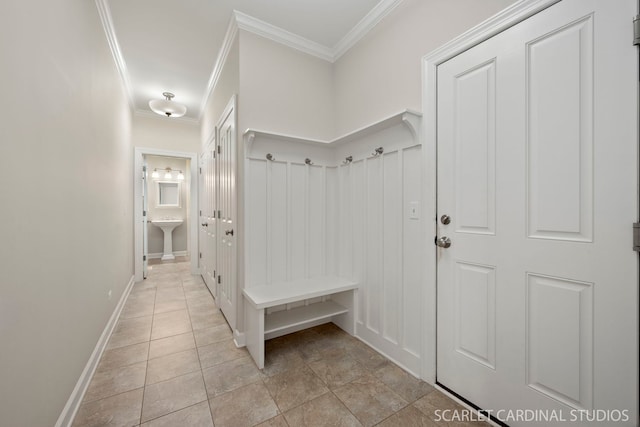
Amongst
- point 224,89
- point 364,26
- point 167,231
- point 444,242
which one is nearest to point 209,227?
point 224,89

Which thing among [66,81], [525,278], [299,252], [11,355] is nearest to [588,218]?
[525,278]

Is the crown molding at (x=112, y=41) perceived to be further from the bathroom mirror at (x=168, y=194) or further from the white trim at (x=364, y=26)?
the bathroom mirror at (x=168, y=194)

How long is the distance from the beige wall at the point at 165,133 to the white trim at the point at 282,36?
2.89m

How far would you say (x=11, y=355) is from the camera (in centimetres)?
91

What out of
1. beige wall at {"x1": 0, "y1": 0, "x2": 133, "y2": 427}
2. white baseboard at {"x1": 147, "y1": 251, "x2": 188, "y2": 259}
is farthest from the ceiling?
white baseboard at {"x1": 147, "y1": 251, "x2": 188, "y2": 259}

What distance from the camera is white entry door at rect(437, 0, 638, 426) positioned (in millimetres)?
987

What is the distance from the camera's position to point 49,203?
1.22m

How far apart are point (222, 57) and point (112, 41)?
96 cm

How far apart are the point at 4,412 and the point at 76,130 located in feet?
4.70

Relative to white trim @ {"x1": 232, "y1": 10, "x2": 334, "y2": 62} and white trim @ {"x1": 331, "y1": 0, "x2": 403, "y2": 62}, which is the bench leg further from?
white trim @ {"x1": 331, "y1": 0, "x2": 403, "y2": 62}

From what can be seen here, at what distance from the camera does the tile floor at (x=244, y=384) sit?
1398 mm

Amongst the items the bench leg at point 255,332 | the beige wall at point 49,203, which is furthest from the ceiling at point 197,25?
the bench leg at point 255,332

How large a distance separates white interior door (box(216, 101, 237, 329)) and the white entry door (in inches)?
66.3

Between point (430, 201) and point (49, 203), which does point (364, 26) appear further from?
point (49, 203)
